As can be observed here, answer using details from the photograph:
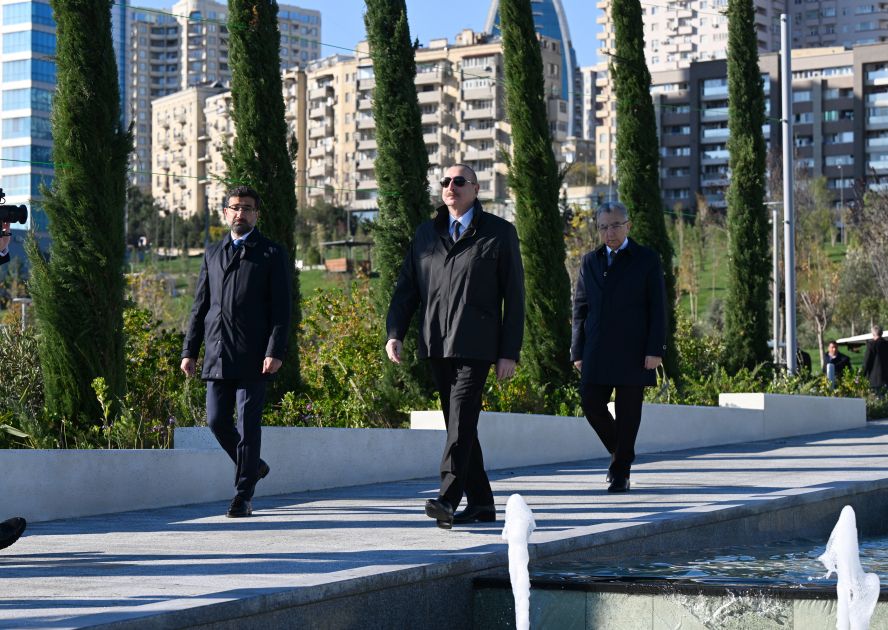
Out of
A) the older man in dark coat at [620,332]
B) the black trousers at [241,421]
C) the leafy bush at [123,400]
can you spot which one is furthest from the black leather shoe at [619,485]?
the leafy bush at [123,400]

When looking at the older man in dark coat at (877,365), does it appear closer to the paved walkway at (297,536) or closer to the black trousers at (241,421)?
the paved walkway at (297,536)

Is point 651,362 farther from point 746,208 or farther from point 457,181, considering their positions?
point 746,208

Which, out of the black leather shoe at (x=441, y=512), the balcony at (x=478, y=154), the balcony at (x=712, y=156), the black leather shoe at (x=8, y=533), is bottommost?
the black leather shoe at (x=441, y=512)

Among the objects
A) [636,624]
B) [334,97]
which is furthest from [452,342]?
[334,97]

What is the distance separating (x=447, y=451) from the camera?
23.4 ft

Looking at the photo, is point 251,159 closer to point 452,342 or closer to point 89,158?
point 89,158

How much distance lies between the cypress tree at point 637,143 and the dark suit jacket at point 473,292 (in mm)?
11335

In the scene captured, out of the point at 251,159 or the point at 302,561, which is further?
the point at 251,159

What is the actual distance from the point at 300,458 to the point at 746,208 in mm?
13384

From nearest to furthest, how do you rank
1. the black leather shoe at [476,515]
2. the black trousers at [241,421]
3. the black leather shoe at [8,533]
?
1. the black leather shoe at [8,533]
2. the black leather shoe at [476,515]
3. the black trousers at [241,421]

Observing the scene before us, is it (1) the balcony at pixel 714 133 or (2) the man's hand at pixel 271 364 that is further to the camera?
(1) the balcony at pixel 714 133

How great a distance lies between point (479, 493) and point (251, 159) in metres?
5.52

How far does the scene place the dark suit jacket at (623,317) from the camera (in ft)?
30.2

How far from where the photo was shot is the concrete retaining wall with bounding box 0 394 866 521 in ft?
26.7
